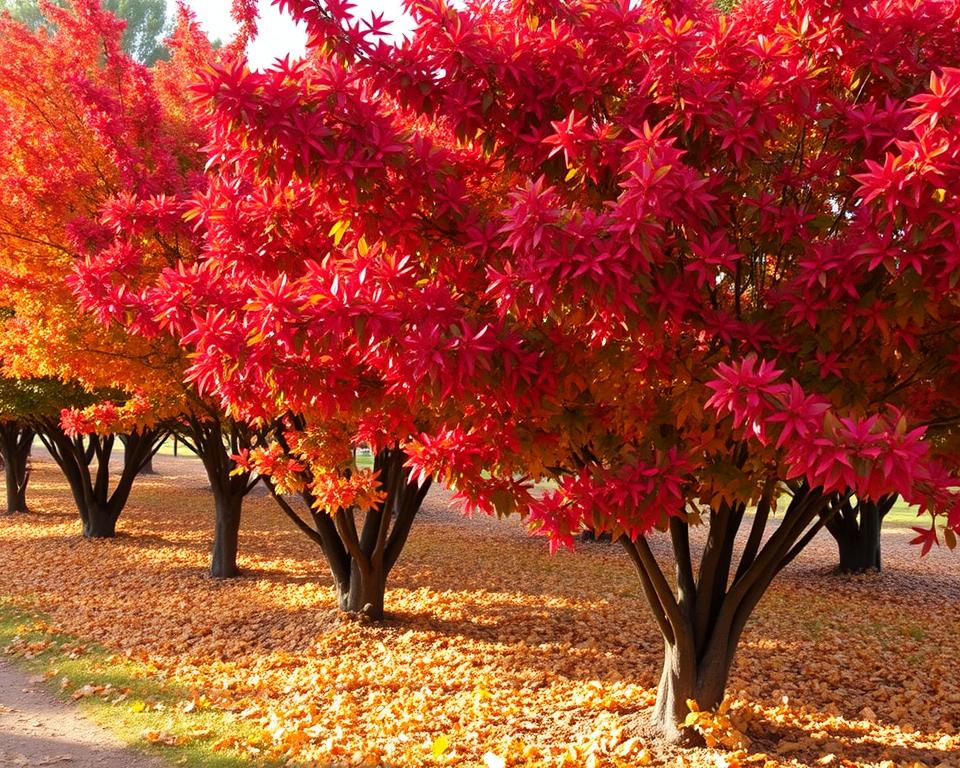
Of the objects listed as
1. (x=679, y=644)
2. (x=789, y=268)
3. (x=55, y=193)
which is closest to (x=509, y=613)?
(x=679, y=644)

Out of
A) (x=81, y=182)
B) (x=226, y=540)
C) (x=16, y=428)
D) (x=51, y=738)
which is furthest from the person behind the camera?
(x=16, y=428)

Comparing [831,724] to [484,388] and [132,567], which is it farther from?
[132,567]

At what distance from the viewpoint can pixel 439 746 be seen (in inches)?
209

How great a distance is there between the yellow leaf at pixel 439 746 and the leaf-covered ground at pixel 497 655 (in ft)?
0.05

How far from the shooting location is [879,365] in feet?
13.0

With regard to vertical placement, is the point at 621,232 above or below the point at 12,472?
above

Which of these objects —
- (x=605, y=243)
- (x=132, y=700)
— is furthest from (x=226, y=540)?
(x=605, y=243)

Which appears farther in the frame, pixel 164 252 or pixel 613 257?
pixel 164 252

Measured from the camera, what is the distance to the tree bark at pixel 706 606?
16.9ft

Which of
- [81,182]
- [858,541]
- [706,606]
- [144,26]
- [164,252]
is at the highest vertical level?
[144,26]

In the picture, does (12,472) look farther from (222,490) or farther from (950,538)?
(950,538)

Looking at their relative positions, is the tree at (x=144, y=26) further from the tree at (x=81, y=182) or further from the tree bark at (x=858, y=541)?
the tree bark at (x=858, y=541)

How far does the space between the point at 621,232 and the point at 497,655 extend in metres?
5.56

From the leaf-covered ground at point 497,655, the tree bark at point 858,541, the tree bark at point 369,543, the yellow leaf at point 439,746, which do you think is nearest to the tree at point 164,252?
the tree bark at point 369,543
